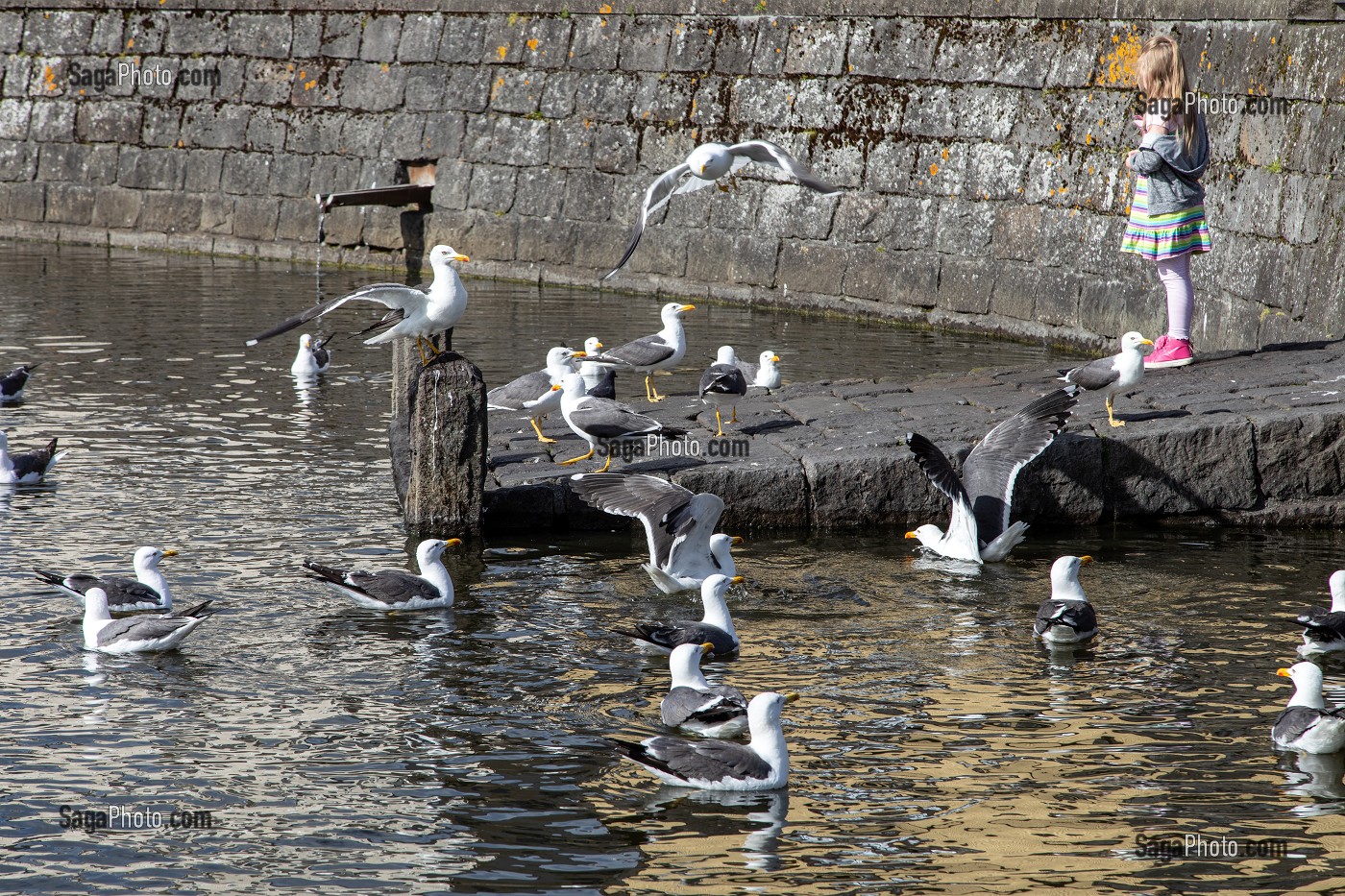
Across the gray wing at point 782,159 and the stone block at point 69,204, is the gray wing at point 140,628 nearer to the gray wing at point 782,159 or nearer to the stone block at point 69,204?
the gray wing at point 782,159

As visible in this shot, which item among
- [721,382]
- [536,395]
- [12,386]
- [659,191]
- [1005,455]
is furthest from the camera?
[12,386]

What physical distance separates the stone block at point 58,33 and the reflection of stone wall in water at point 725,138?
47mm

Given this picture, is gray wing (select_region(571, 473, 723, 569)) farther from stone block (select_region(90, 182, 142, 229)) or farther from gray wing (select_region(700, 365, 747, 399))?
stone block (select_region(90, 182, 142, 229))

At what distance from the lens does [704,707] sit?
5.59 meters

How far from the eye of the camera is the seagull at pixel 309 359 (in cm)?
1232

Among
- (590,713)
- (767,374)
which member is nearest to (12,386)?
(767,374)

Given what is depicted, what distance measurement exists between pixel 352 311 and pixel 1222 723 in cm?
1195

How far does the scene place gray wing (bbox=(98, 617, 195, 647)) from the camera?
20.5 feet

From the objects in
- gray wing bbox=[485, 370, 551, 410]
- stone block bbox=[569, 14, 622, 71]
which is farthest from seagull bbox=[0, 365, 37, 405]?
stone block bbox=[569, 14, 622, 71]

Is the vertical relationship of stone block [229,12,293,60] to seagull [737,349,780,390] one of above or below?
above

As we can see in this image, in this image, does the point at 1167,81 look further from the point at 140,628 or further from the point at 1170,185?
the point at 140,628

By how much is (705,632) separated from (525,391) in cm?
324

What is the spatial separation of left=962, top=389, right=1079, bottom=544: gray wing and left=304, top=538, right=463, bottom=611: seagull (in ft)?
8.65

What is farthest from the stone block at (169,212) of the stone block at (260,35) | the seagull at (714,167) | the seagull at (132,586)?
the seagull at (132,586)
